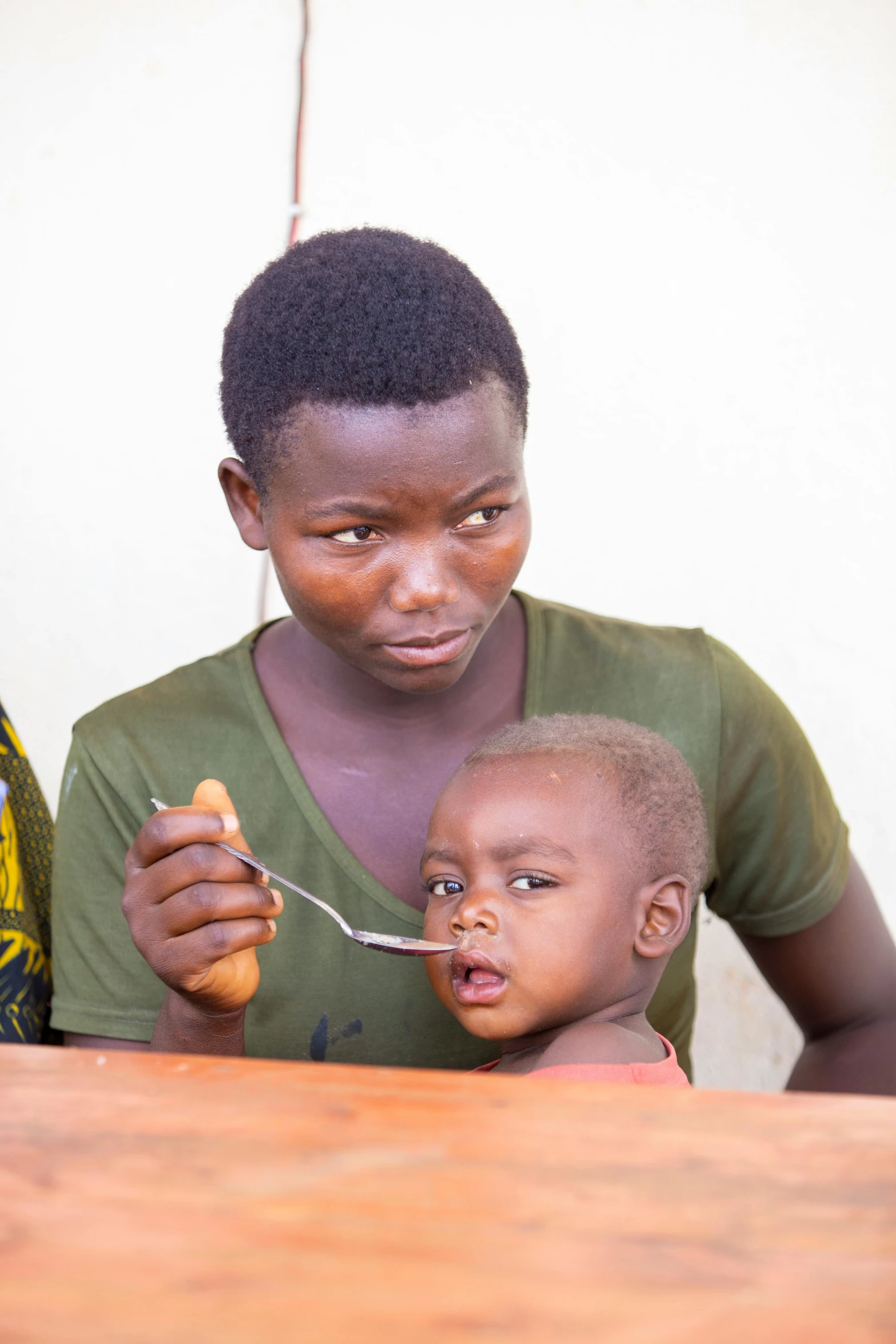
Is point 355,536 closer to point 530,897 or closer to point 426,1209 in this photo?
point 530,897

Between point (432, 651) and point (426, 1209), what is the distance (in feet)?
2.66

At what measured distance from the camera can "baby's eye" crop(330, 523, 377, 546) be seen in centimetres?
120

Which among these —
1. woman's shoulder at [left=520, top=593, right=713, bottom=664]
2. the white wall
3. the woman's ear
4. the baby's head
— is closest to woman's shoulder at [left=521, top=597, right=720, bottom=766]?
woman's shoulder at [left=520, top=593, right=713, bottom=664]

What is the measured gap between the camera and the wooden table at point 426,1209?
39 cm

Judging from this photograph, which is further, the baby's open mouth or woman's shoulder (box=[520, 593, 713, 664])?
woman's shoulder (box=[520, 593, 713, 664])

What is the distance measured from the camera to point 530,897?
1267mm

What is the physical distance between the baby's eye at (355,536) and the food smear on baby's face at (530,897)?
0.94 feet

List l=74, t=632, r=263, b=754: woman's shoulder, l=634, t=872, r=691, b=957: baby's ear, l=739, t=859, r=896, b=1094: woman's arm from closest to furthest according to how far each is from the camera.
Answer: l=634, t=872, r=691, b=957: baby's ear < l=74, t=632, r=263, b=754: woman's shoulder < l=739, t=859, r=896, b=1094: woman's arm

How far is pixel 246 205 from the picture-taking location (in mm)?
2395

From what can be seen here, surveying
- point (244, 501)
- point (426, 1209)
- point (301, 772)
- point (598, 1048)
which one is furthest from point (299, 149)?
point (426, 1209)

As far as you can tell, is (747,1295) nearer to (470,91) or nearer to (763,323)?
(763,323)

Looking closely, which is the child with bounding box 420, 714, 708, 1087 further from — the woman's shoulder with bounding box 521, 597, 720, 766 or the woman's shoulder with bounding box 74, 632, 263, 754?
the woman's shoulder with bounding box 74, 632, 263, 754

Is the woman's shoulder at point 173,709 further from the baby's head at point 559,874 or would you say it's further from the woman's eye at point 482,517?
the woman's eye at point 482,517

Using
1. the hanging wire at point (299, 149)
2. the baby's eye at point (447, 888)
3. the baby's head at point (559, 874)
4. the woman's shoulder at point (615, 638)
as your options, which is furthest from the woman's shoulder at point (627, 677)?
the hanging wire at point (299, 149)
